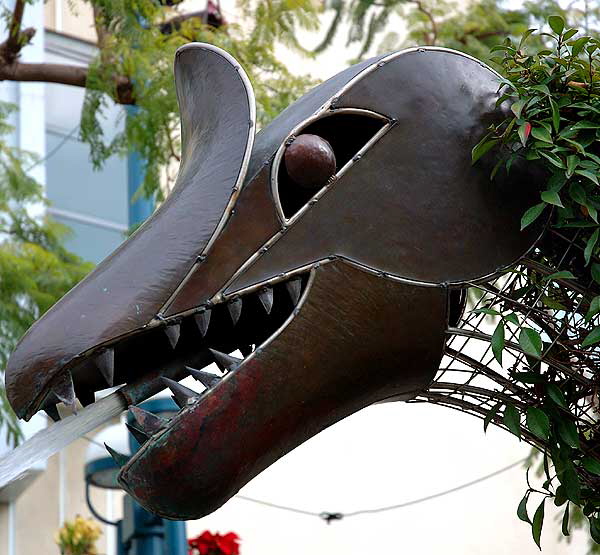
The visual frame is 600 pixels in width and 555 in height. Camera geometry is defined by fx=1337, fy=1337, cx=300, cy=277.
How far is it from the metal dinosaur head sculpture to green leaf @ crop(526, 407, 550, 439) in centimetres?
20

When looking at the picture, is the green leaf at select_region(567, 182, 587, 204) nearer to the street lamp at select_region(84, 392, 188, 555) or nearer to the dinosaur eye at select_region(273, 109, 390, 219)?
the dinosaur eye at select_region(273, 109, 390, 219)

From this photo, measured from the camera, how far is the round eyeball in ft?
7.11

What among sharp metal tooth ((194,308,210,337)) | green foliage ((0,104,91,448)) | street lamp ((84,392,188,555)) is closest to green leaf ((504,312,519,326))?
sharp metal tooth ((194,308,210,337))

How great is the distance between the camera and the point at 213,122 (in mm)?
2361

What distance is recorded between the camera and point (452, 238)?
2.27 m

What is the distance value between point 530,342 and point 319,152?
500 mm

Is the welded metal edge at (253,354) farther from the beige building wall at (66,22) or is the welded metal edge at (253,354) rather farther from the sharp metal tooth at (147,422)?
the beige building wall at (66,22)

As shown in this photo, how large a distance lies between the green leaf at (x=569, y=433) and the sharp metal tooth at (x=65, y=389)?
892 millimetres

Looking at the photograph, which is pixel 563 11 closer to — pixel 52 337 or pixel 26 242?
pixel 26 242

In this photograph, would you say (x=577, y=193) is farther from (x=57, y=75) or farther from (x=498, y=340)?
(x=57, y=75)

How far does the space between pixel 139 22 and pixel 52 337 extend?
4379mm

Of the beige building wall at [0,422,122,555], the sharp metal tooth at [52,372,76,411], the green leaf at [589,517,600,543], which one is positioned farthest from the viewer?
the beige building wall at [0,422,122,555]

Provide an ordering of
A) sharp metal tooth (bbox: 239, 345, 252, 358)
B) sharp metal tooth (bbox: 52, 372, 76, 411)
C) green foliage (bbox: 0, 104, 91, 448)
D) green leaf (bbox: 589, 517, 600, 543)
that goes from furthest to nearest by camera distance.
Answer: green foliage (bbox: 0, 104, 91, 448)
green leaf (bbox: 589, 517, 600, 543)
sharp metal tooth (bbox: 239, 345, 252, 358)
sharp metal tooth (bbox: 52, 372, 76, 411)

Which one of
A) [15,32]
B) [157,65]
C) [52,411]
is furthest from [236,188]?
[15,32]
